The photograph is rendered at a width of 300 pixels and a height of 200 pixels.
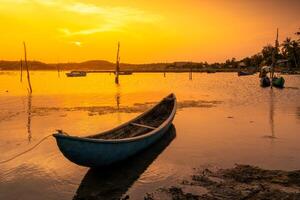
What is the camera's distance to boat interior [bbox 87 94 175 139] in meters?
15.2

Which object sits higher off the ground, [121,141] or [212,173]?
[121,141]

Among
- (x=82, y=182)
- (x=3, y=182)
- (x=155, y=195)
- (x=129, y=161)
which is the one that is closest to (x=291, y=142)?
(x=129, y=161)

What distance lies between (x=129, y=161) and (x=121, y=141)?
199 centimetres

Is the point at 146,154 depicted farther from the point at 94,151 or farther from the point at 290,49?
the point at 290,49

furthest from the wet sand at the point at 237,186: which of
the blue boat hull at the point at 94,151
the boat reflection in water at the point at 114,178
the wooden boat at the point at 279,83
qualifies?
the wooden boat at the point at 279,83

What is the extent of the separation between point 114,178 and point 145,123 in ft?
25.9

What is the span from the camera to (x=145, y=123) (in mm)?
19328

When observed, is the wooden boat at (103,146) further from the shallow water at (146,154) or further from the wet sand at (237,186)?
the wet sand at (237,186)

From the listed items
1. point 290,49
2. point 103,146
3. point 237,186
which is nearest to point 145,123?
point 103,146

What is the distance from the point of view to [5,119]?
84.7 ft

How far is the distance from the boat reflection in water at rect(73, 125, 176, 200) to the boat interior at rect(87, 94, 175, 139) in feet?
4.81

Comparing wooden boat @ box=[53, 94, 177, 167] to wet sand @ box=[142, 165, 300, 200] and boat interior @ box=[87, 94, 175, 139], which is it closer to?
boat interior @ box=[87, 94, 175, 139]

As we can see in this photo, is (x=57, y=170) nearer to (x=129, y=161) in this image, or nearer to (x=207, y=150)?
(x=129, y=161)

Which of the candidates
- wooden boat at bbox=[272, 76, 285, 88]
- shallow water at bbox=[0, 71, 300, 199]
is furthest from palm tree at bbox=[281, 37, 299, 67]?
shallow water at bbox=[0, 71, 300, 199]
